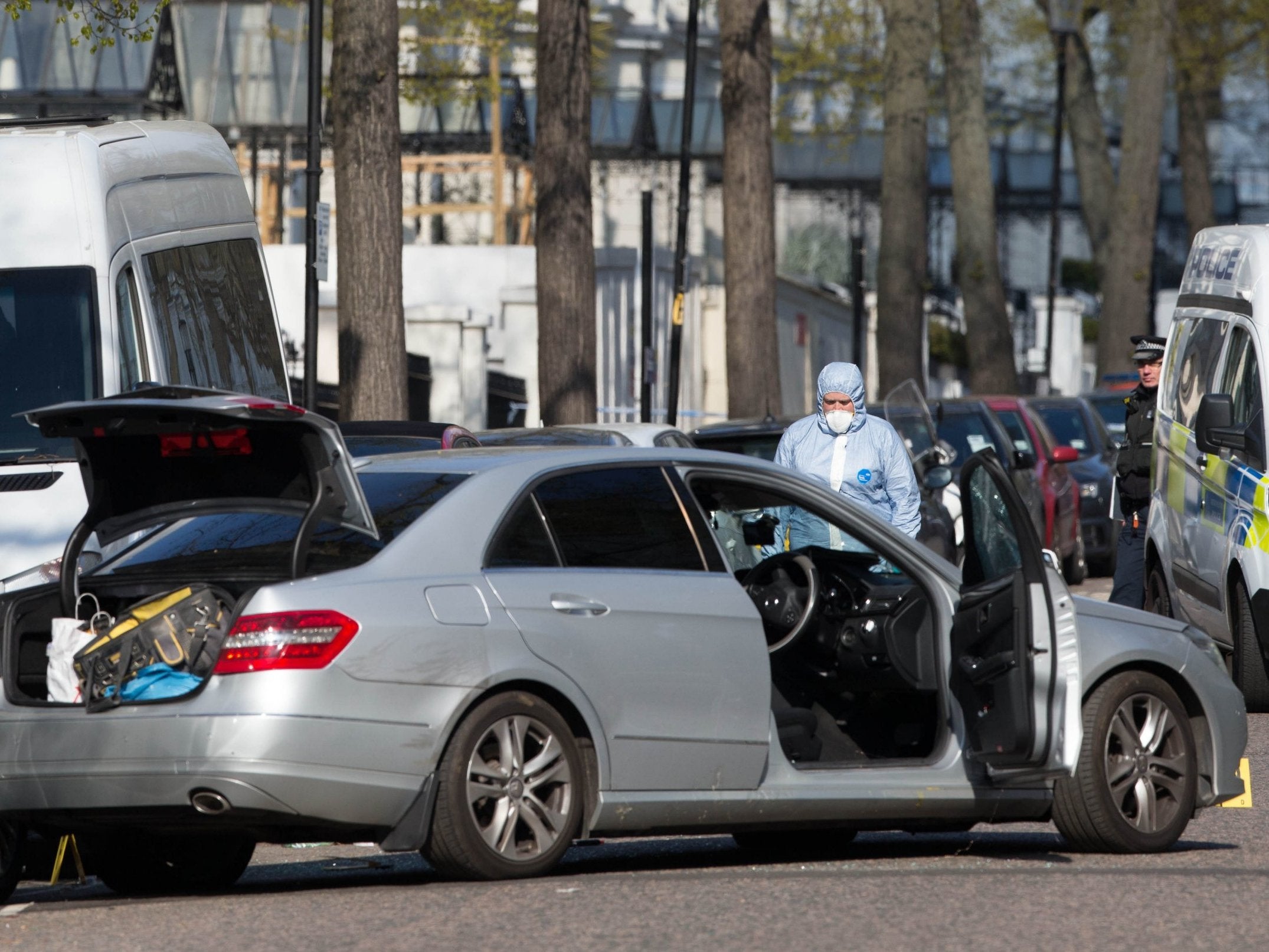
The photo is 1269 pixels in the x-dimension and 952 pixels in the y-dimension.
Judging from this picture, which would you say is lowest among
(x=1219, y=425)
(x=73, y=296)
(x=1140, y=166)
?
(x=1219, y=425)

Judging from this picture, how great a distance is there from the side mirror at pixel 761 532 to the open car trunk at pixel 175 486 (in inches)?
89.8

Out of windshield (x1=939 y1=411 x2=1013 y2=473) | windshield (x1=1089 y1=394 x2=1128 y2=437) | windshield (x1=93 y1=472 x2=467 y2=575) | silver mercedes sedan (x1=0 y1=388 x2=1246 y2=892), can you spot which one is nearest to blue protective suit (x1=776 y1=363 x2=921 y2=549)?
silver mercedes sedan (x1=0 y1=388 x2=1246 y2=892)

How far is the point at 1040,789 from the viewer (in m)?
7.80

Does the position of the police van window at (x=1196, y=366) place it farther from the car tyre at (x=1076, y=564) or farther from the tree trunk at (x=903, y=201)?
the tree trunk at (x=903, y=201)

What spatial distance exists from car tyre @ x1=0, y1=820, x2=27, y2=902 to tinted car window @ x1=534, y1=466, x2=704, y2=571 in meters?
1.91

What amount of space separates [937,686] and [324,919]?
2.26 meters

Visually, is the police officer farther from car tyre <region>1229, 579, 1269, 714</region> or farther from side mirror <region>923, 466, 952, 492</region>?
car tyre <region>1229, 579, 1269, 714</region>

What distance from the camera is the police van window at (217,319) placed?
1110cm

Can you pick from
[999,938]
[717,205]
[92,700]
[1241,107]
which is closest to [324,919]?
[92,700]

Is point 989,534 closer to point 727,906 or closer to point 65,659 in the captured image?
point 727,906

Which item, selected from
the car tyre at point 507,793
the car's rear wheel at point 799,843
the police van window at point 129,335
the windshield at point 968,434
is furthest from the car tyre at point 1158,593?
the car tyre at point 507,793

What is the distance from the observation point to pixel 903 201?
94.1 ft

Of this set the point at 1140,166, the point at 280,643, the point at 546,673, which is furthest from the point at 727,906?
the point at 1140,166

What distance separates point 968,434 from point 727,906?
43.6 ft
